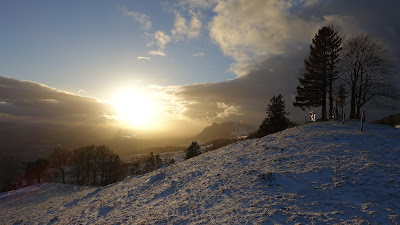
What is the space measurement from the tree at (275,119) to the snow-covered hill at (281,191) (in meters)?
33.1

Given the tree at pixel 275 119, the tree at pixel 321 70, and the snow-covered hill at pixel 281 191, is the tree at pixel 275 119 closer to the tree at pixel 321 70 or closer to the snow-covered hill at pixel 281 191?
the tree at pixel 321 70

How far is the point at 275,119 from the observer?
158 ft

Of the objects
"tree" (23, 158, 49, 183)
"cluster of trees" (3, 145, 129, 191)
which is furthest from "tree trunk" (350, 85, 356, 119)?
"tree" (23, 158, 49, 183)

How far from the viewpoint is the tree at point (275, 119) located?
156ft

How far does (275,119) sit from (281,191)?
42520mm

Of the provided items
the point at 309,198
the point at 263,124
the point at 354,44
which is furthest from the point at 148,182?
the point at 263,124

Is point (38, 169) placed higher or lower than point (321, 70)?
lower

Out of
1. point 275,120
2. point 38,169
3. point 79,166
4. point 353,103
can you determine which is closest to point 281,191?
point 353,103

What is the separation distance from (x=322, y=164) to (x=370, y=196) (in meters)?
3.05

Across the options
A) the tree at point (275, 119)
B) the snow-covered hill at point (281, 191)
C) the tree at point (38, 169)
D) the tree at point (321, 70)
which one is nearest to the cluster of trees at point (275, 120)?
the tree at point (275, 119)

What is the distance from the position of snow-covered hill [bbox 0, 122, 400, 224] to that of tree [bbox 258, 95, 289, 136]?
33.1m

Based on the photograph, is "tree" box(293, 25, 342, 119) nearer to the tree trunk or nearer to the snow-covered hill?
the tree trunk

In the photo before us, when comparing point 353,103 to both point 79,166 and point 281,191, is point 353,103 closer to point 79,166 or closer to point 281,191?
point 281,191

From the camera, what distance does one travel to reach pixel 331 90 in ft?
99.8
